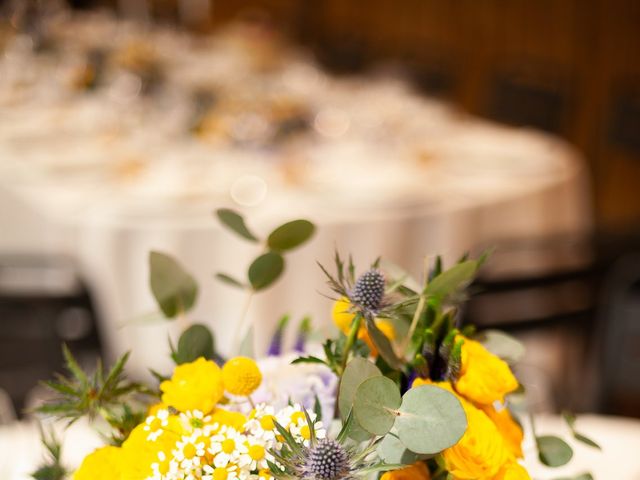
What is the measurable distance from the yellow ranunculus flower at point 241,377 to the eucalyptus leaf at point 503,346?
0.73 ft

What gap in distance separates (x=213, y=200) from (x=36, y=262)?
49 centimetres

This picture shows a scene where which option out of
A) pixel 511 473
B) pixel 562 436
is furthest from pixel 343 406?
pixel 562 436

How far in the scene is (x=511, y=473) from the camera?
25.9 inches

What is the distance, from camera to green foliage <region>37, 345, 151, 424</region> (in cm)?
71

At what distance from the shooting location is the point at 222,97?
3324 mm

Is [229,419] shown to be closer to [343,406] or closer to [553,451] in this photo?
[343,406]

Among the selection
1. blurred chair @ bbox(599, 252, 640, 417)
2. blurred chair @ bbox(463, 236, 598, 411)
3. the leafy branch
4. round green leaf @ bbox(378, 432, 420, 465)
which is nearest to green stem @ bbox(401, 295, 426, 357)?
round green leaf @ bbox(378, 432, 420, 465)

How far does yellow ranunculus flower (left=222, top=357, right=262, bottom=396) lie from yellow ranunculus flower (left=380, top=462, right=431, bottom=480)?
0.41ft

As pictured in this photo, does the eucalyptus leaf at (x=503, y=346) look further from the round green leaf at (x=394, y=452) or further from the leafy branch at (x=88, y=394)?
the leafy branch at (x=88, y=394)

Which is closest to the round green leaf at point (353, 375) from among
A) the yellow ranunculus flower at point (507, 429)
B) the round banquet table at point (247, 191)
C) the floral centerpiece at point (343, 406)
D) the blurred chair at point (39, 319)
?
the floral centerpiece at point (343, 406)

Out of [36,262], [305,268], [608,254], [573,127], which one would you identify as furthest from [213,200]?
[573,127]

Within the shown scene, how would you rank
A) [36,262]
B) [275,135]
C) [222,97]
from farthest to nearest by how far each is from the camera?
[222,97], [275,135], [36,262]

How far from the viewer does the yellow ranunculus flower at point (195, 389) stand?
0.67 m

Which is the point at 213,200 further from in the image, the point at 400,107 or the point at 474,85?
the point at 474,85
